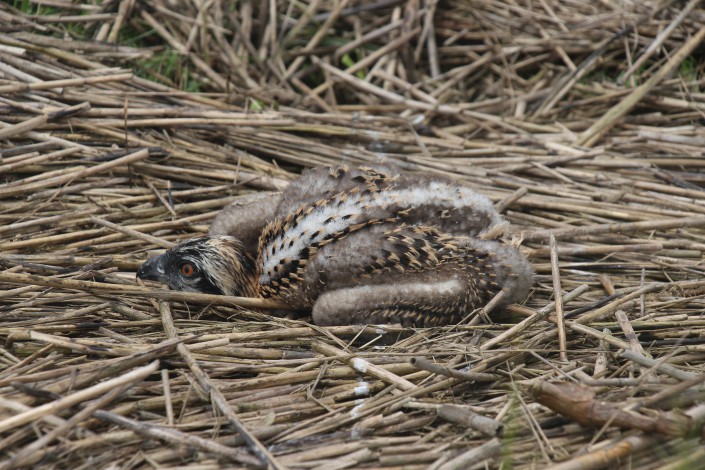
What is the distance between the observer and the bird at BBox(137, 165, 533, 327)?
169 inches

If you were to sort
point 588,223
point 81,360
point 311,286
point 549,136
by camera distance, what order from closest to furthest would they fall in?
1. point 81,360
2. point 311,286
3. point 588,223
4. point 549,136

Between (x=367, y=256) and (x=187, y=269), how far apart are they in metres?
1.15

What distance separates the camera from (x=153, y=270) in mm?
4656

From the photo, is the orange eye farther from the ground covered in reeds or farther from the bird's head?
the ground covered in reeds

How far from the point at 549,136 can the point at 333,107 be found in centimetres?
177

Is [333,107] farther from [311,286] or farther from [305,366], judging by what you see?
[305,366]

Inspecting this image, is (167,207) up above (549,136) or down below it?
below

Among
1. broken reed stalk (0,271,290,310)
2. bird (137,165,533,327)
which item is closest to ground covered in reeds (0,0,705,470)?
broken reed stalk (0,271,290,310)


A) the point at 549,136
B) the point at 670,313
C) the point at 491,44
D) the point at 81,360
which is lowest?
the point at 81,360

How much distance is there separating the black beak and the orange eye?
124mm

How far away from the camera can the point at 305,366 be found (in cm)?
385

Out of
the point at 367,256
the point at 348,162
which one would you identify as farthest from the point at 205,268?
the point at 348,162

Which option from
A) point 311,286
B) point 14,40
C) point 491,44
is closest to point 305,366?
point 311,286

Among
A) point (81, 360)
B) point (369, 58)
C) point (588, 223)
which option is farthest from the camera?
point (369, 58)
